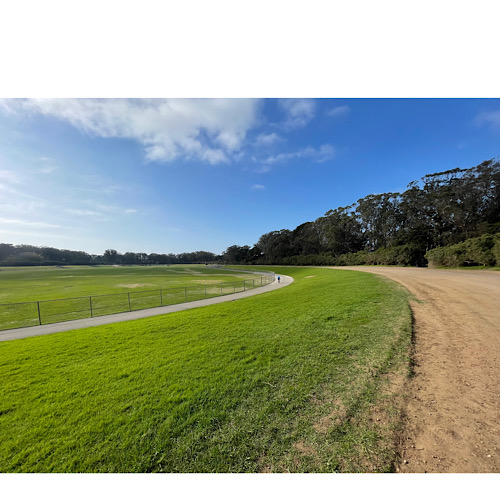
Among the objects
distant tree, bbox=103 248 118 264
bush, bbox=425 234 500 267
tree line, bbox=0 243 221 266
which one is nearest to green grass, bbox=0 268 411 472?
bush, bbox=425 234 500 267

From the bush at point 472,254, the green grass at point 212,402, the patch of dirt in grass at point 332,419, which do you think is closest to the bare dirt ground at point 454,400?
the green grass at point 212,402

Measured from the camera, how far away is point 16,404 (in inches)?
152

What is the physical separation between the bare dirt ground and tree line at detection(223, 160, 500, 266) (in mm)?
39375

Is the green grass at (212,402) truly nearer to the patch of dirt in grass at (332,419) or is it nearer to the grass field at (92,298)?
the patch of dirt in grass at (332,419)

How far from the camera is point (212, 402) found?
139 inches

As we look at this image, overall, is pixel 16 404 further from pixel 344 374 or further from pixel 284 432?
pixel 344 374

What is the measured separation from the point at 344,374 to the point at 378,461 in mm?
1805

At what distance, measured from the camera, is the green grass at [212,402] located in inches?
99.7

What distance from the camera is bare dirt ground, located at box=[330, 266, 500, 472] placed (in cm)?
238

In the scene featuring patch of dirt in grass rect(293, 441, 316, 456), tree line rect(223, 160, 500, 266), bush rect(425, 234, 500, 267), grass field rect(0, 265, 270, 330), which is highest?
tree line rect(223, 160, 500, 266)

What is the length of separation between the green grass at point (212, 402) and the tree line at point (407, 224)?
42513 millimetres

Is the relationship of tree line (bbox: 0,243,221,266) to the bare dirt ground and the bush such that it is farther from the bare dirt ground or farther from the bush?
the bare dirt ground

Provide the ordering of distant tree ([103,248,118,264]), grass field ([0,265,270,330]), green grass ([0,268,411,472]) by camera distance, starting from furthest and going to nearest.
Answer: distant tree ([103,248,118,264]), grass field ([0,265,270,330]), green grass ([0,268,411,472])

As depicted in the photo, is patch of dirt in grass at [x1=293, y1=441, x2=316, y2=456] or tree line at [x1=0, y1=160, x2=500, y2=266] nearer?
patch of dirt in grass at [x1=293, y1=441, x2=316, y2=456]
